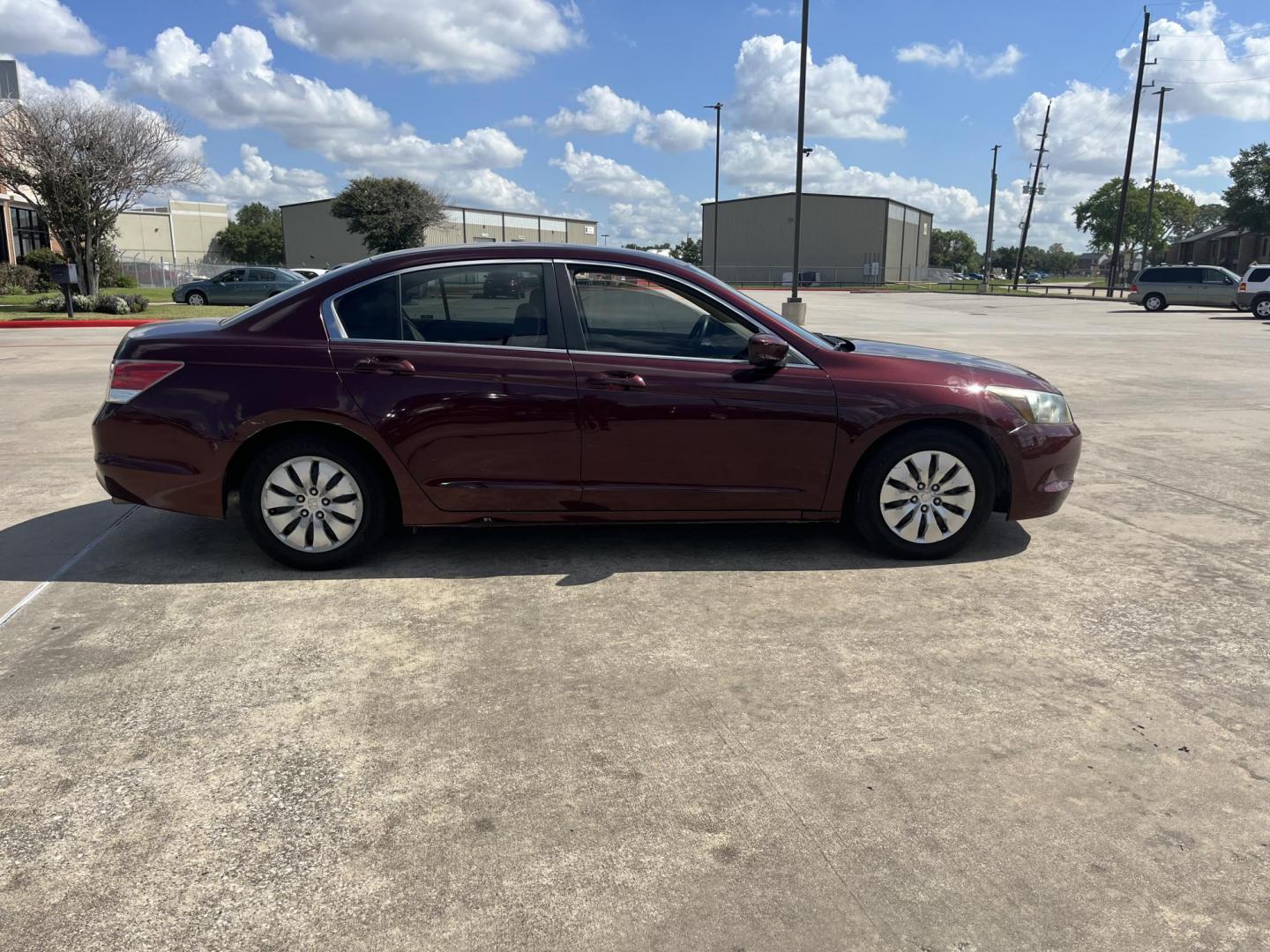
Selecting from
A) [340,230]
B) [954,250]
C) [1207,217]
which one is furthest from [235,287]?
[954,250]

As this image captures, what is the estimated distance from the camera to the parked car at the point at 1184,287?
3244 cm

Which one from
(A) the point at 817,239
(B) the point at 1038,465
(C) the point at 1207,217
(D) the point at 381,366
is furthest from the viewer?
(C) the point at 1207,217

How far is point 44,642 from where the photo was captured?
381cm

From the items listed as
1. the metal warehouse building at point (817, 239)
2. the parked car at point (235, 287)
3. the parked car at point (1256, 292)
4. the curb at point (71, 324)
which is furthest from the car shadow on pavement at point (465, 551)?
the metal warehouse building at point (817, 239)

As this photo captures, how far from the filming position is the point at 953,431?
4754mm

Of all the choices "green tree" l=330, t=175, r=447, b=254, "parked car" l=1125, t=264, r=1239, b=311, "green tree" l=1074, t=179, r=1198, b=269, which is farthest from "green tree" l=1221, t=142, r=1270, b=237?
"green tree" l=330, t=175, r=447, b=254

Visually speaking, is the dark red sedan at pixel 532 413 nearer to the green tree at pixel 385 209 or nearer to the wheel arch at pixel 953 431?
the wheel arch at pixel 953 431

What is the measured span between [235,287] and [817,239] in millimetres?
66552

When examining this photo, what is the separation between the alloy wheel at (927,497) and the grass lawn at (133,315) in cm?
2307

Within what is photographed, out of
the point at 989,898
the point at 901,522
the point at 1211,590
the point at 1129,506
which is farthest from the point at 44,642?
the point at 1129,506

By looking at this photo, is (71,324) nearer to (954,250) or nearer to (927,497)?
(927,497)

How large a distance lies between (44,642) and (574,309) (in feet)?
9.21

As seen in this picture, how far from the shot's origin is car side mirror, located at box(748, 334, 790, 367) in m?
4.46

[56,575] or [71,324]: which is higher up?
[71,324]
